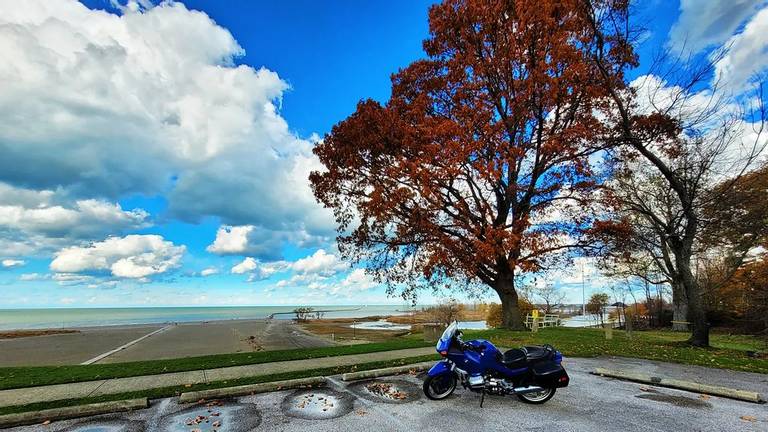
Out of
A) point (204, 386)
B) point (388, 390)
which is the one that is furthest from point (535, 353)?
point (204, 386)

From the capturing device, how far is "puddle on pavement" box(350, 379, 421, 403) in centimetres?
706

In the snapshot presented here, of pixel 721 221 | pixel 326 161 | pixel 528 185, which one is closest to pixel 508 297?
pixel 528 185

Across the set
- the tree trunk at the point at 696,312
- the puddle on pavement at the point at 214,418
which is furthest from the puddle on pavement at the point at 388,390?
the tree trunk at the point at 696,312

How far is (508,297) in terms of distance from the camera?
1884 cm

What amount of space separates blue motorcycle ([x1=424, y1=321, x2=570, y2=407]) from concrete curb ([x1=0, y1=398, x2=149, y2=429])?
4962mm

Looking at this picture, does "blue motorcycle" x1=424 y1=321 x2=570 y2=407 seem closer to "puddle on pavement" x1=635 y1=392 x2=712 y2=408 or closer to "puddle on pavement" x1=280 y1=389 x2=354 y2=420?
"puddle on pavement" x1=280 y1=389 x2=354 y2=420

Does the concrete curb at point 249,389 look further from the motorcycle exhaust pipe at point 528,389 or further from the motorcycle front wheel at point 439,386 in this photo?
the motorcycle exhaust pipe at point 528,389

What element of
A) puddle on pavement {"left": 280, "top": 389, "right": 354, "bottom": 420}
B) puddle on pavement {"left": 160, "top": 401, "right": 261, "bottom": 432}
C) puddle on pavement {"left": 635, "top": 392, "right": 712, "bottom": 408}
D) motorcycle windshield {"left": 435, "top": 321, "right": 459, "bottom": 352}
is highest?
motorcycle windshield {"left": 435, "top": 321, "right": 459, "bottom": 352}

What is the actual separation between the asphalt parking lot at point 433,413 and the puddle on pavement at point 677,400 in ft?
0.05

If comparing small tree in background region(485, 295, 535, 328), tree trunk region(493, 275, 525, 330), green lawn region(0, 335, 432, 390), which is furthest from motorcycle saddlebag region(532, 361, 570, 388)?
small tree in background region(485, 295, 535, 328)

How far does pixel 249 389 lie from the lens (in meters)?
7.45

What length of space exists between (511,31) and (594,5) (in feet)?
10.4

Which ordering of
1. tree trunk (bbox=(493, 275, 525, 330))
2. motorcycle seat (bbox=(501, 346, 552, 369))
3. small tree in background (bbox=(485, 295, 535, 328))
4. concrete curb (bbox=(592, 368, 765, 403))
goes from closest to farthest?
motorcycle seat (bbox=(501, 346, 552, 369)) → concrete curb (bbox=(592, 368, 765, 403)) → tree trunk (bbox=(493, 275, 525, 330)) → small tree in background (bbox=(485, 295, 535, 328))

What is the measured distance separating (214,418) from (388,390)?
3140 millimetres
